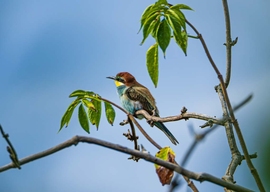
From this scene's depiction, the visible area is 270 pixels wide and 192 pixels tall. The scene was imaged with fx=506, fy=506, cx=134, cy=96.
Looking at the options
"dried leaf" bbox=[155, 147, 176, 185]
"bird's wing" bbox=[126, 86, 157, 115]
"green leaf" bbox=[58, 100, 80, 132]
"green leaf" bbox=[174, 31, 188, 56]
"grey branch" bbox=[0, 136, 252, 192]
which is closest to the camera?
"grey branch" bbox=[0, 136, 252, 192]

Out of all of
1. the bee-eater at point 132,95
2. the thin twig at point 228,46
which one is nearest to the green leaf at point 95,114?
the thin twig at point 228,46

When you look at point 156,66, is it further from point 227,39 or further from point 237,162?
point 237,162

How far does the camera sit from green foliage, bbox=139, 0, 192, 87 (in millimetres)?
1341

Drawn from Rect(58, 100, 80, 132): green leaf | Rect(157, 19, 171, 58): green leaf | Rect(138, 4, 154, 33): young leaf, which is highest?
Rect(138, 4, 154, 33): young leaf

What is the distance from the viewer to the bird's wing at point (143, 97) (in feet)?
11.5

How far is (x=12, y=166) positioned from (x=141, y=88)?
10.3ft

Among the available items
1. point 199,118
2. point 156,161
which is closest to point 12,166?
point 156,161

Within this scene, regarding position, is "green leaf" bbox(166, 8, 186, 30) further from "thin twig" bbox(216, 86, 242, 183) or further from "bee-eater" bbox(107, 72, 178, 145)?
"bee-eater" bbox(107, 72, 178, 145)

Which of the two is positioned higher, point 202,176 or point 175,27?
point 175,27

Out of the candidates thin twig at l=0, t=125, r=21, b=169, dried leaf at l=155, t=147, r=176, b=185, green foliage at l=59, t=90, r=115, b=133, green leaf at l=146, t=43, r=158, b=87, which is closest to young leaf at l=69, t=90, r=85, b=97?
green foliage at l=59, t=90, r=115, b=133

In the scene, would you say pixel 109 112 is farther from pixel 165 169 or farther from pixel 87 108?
pixel 165 169

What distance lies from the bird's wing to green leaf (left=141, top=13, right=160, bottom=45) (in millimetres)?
2019

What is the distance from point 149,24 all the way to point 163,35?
0.06 metres

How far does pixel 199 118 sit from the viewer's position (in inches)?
44.0
